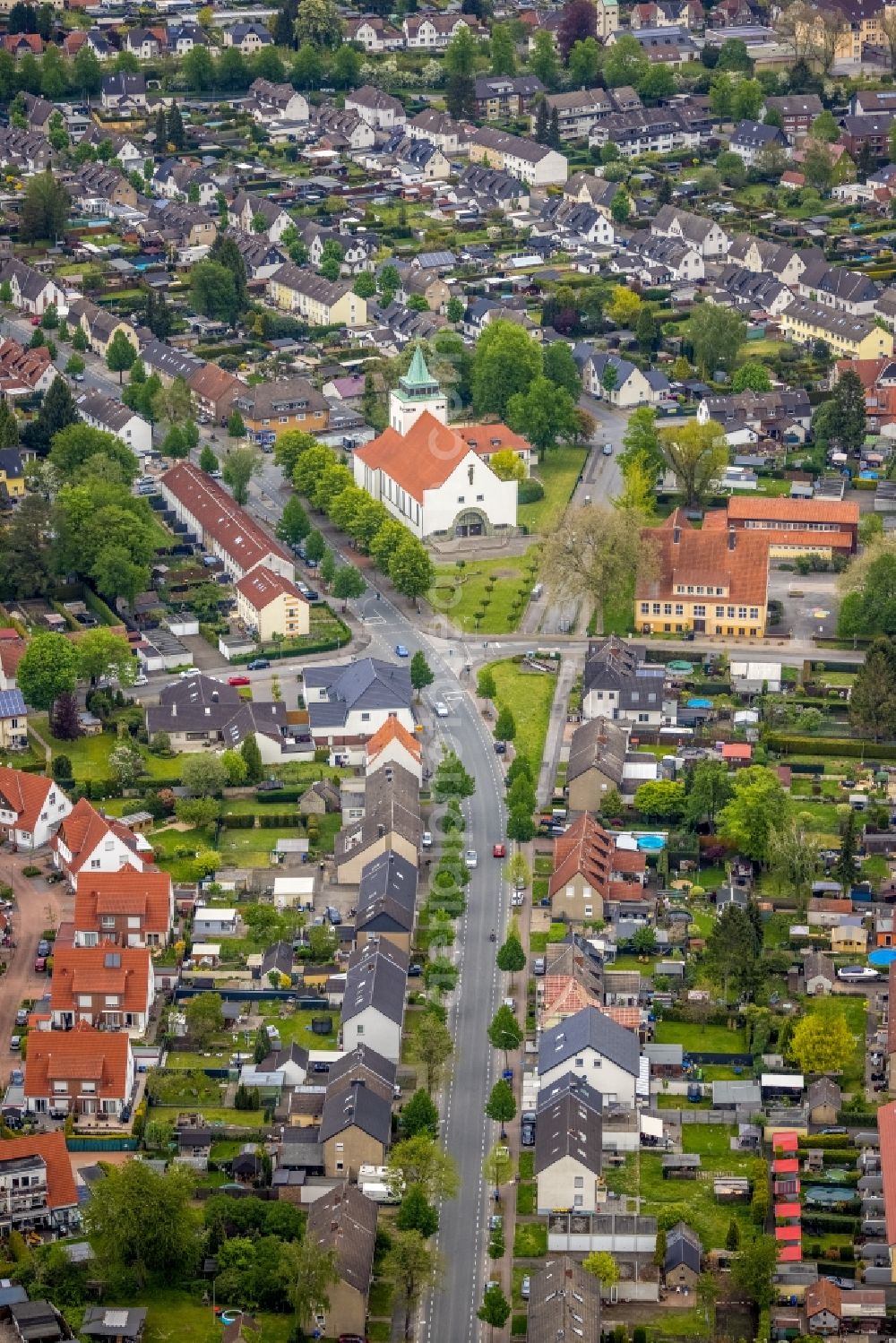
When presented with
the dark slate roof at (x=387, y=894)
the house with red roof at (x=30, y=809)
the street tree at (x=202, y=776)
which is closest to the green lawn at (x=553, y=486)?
the street tree at (x=202, y=776)

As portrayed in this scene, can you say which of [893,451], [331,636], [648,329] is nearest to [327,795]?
[331,636]

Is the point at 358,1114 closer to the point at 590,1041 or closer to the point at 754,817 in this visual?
the point at 590,1041

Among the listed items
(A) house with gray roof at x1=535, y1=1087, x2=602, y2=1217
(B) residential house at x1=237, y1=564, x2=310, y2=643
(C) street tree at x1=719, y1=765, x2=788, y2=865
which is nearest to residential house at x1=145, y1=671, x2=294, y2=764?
(B) residential house at x1=237, y1=564, x2=310, y2=643

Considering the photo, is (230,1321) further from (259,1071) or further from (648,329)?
(648,329)

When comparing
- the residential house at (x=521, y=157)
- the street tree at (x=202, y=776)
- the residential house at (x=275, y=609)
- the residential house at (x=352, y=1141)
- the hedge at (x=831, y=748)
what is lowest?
the residential house at (x=352, y=1141)

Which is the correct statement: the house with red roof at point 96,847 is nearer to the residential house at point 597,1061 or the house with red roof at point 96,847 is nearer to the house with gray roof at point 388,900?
the house with gray roof at point 388,900
